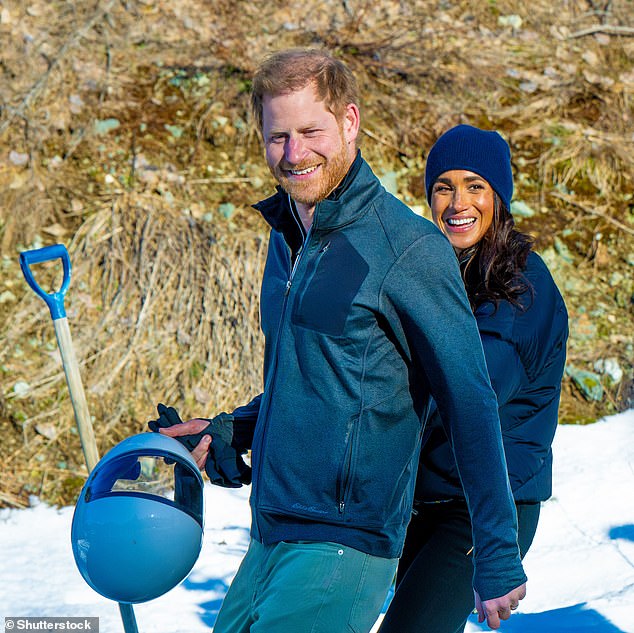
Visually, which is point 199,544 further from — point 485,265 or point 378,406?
point 485,265

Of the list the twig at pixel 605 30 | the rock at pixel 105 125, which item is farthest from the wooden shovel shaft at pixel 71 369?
the twig at pixel 605 30

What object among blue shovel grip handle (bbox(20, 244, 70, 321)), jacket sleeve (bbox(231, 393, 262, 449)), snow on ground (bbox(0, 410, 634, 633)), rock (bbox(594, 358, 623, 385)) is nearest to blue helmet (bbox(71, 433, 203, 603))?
jacket sleeve (bbox(231, 393, 262, 449))

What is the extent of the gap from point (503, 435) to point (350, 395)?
749 millimetres

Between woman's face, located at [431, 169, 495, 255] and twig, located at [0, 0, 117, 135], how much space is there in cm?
433

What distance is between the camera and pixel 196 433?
251 centimetres

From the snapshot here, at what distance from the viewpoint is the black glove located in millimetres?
2432

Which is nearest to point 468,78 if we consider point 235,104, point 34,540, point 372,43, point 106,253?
point 372,43

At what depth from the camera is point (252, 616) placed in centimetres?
205

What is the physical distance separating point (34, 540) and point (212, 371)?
141cm

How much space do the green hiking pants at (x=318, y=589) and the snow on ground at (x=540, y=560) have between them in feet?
6.19

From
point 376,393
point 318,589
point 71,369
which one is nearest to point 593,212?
point 71,369

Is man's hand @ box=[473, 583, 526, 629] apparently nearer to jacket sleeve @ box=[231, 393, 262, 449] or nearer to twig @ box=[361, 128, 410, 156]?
jacket sleeve @ box=[231, 393, 262, 449]

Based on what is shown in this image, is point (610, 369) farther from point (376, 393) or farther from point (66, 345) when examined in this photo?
point (376, 393)

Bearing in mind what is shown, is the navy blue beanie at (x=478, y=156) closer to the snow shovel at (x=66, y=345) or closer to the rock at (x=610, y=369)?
the snow shovel at (x=66, y=345)
